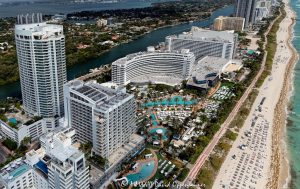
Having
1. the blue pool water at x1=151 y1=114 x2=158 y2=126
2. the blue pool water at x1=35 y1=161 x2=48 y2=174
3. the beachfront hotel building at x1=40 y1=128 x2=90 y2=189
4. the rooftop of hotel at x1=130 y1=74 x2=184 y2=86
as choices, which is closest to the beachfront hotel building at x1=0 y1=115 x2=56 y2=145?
the blue pool water at x1=35 y1=161 x2=48 y2=174

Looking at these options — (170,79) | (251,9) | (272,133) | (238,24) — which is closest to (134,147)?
(272,133)

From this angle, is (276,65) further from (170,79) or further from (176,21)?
(176,21)

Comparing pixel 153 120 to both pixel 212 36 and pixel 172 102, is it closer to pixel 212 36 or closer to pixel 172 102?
pixel 172 102

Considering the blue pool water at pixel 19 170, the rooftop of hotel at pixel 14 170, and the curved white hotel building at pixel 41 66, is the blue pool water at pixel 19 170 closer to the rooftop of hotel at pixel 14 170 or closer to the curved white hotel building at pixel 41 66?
the rooftop of hotel at pixel 14 170

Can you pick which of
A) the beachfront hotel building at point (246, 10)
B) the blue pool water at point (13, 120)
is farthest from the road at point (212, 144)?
the beachfront hotel building at point (246, 10)

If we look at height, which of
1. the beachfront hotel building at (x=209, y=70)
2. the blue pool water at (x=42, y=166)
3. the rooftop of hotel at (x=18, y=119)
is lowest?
the rooftop of hotel at (x=18, y=119)

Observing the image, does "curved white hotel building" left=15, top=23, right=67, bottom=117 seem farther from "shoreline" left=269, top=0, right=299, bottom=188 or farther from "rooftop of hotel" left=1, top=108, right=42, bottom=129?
"shoreline" left=269, top=0, right=299, bottom=188

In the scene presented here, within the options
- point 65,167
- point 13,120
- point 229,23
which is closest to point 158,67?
point 13,120
